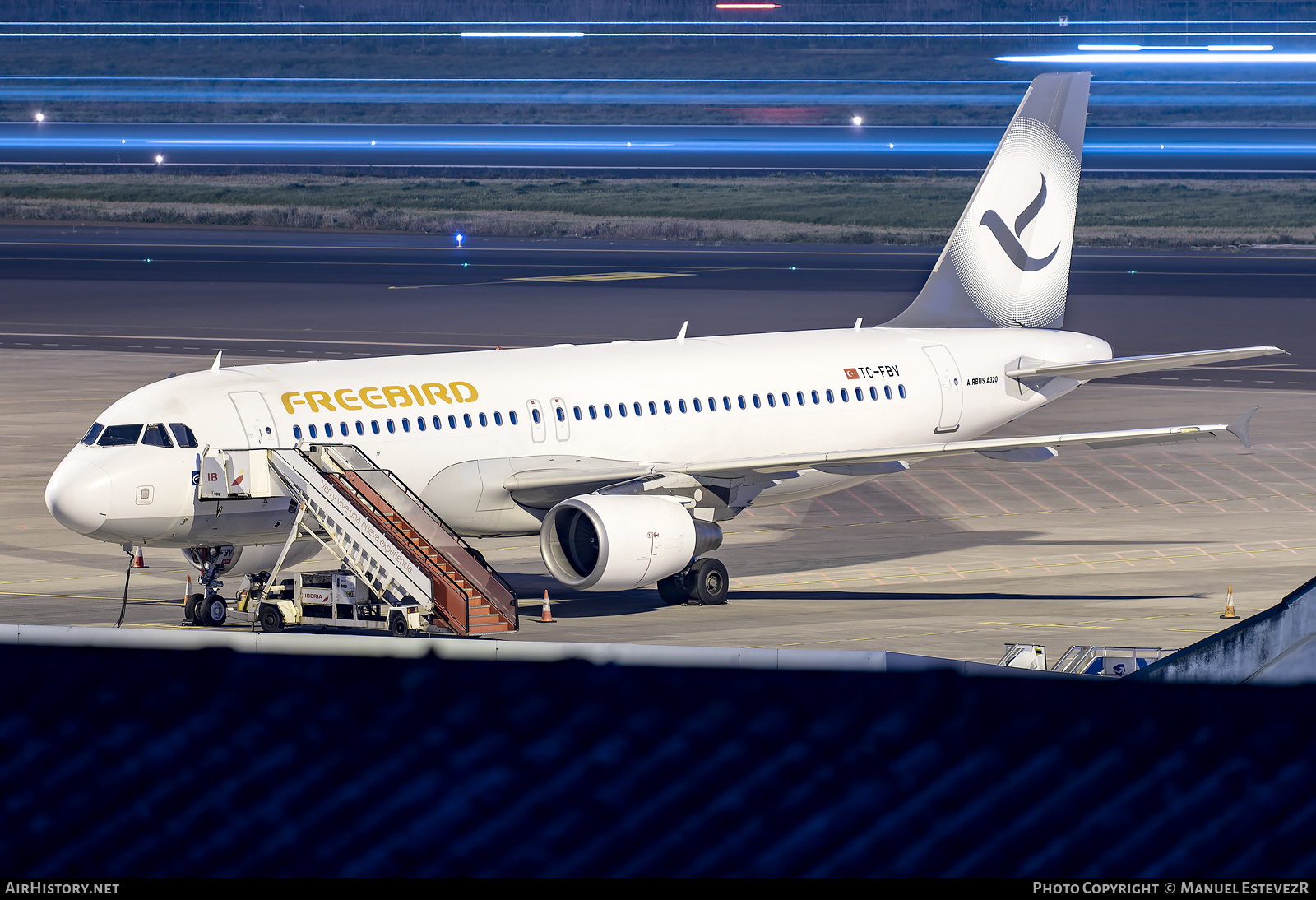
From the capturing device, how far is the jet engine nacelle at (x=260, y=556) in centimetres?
3675

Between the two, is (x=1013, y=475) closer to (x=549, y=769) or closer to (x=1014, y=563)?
(x=1014, y=563)

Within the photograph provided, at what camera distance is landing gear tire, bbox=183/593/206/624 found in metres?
35.7

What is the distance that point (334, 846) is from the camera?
7.96 m

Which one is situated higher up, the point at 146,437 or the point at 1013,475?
the point at 1013,475

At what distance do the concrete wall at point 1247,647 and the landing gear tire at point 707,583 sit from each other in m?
26.4

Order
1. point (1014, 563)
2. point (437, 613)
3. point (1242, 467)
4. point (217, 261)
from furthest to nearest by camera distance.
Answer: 1. point (217, 261)
2. point (1242, 467)
3. point (1014, 563)
4. point (437, 613)

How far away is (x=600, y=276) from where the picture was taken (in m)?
113

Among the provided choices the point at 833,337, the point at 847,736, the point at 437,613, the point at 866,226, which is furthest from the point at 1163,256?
the point at 847,736

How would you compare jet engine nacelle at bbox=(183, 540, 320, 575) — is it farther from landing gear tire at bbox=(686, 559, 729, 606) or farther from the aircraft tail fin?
the aircraft tail fin

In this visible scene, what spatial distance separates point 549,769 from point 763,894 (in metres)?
1.03

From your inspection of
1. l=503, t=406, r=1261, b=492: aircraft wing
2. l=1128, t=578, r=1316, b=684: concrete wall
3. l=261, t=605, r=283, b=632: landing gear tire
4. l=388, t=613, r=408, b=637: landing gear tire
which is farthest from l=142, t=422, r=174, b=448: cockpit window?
l=1128, t=578, r=1316, b=684: concrete wall

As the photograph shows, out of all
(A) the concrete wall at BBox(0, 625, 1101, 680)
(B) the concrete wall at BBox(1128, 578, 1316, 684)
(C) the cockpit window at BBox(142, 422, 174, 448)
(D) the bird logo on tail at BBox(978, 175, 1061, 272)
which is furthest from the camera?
(D) the bird logo on tail at BBox(978, 175, 1061, 272)

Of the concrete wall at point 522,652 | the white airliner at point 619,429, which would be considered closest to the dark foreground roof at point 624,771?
the concrete wall at point 522,652

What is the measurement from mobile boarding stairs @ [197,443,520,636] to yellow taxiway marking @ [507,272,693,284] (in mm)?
74444
